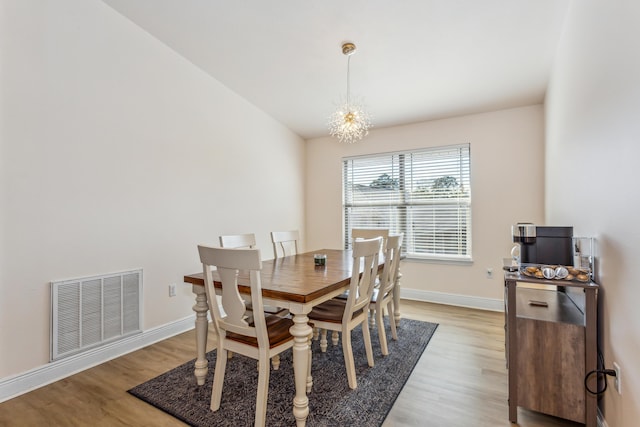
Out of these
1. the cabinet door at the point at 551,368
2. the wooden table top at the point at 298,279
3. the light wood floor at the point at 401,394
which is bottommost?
the light wood floor at the point at 401,394

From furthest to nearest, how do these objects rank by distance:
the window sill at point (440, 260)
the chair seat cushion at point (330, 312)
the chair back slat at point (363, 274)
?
the window sill at point (440, 260)
the chair seat cushion at point (330, 312)
the chair back slat at point (363, 274)

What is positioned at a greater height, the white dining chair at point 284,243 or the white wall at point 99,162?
the white wall at point 99,162

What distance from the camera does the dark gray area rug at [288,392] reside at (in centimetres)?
172

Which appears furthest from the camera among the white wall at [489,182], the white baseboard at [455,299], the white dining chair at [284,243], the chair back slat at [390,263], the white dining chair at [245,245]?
the white baseboard at [455,299]

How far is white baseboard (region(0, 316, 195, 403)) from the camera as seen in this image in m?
1.95

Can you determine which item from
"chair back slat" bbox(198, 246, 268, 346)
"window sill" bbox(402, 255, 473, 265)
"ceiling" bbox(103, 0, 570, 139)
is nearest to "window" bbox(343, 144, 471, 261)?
"window sill" bbox(402, 255, 473, 265)

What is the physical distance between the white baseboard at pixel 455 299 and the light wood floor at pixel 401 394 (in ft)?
3.20

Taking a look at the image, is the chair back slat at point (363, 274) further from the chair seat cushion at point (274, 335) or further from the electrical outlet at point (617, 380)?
the electrical outlet at point (617, 380)

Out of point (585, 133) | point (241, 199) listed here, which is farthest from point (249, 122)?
point (585, 133)

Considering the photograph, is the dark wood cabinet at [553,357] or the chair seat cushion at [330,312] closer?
the dark wood cabinet at [553,357]

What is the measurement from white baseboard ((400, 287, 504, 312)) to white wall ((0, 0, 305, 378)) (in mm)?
2572

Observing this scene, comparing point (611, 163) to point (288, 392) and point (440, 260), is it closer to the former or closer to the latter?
point (288, 392)

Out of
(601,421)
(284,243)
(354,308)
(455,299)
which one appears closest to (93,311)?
(284,243)

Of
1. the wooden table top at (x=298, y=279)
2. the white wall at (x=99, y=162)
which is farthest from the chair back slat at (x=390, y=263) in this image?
the white wall at (x=99, y=162)
